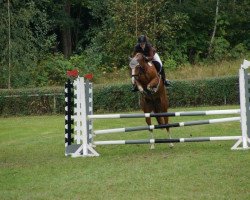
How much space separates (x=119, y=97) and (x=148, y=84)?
1590 centimetres

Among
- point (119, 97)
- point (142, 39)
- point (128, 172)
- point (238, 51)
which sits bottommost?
point (119, 97)

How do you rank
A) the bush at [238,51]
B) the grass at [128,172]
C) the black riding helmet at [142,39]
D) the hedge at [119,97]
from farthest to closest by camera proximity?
the bush at [238,51], the hedge at [119,97], the black riding helmet at [142,39], the grass at [128,172]

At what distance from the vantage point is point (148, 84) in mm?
13758

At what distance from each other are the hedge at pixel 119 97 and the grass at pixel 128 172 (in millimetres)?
13394

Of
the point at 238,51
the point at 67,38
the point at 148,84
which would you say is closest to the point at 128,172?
the point at 148,84

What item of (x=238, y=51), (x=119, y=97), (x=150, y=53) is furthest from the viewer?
(x=238, y=51)

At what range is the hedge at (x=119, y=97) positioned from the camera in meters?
29.5

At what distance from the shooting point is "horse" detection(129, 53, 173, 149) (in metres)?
13.6

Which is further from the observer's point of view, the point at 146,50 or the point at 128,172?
the point at 146,50

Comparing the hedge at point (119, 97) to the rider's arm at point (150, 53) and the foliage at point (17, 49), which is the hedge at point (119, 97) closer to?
the foliage at point (17, 49)

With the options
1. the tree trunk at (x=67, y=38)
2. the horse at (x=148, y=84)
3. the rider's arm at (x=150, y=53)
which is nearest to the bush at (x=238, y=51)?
the tree trunk at (x=67, y=38)

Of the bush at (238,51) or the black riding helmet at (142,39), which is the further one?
the bush at (238,51)

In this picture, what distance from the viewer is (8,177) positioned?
10.9 meters

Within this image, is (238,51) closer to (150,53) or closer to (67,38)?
(67,38)
